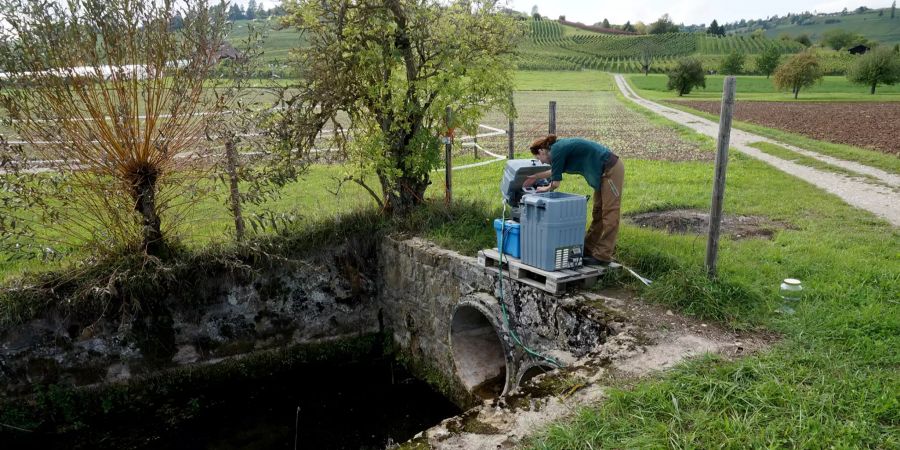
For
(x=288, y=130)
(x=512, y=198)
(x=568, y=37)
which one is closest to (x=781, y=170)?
(x=512, y=198)

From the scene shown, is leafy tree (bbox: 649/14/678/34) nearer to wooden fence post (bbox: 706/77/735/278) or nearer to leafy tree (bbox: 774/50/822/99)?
leafy tree (bbox: 774/50/822/99)

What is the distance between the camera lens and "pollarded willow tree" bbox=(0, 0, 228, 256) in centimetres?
697

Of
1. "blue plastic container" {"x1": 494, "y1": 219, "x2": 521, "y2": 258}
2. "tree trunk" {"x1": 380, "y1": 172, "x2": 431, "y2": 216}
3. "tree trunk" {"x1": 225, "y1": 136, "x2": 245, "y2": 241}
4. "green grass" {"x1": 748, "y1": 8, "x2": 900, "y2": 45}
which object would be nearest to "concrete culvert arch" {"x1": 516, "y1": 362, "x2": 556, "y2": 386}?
"blue plastic container" {"x1": 494, "y1": 219, "x2": 521, "y2": 258}

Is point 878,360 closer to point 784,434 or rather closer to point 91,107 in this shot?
point 784,434

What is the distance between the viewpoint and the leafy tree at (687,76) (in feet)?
189

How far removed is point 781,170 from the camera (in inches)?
583

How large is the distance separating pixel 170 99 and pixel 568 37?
4687 inches

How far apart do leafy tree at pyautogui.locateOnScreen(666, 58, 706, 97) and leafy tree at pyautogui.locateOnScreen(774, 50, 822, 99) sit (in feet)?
23.5

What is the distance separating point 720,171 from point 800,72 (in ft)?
180

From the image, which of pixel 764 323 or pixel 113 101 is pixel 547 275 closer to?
pixel 764 323

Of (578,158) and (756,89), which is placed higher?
(578,158)

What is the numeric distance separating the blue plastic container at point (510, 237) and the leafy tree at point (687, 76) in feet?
187


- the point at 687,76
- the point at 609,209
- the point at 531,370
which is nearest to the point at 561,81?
the point at 687,76

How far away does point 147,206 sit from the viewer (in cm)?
802
